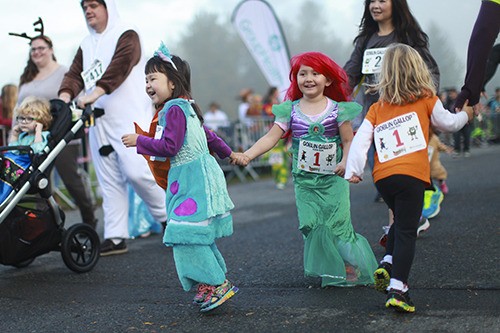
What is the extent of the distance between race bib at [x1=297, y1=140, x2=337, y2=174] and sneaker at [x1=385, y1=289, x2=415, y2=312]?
3.35 feet

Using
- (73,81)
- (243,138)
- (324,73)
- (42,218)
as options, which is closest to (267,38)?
(243,138)

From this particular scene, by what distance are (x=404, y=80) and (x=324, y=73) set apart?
742mm

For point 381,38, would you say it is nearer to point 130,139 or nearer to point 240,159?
point 240,159

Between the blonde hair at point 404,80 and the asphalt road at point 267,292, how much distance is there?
112 centimetres

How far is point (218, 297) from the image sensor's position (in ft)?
13.1

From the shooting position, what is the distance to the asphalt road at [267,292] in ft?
12.2

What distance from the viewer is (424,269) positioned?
471cm

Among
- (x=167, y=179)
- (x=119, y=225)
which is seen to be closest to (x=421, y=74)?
(x=167, y=179)

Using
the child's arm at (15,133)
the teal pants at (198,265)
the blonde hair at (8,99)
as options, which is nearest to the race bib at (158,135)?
the teal pants at (198,265)

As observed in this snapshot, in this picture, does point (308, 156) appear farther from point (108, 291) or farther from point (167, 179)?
point (108, 291)

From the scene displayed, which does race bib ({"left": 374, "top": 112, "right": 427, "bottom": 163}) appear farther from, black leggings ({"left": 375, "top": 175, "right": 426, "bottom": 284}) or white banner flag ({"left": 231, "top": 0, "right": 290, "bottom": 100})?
white banner flag ({"left": 231, "top": 0, "right": 290, "bottom": 100})

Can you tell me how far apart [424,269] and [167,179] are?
178cm

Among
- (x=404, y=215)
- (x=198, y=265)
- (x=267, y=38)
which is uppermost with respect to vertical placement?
(x=267, y=38)

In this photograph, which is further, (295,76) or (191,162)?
(295,76)
